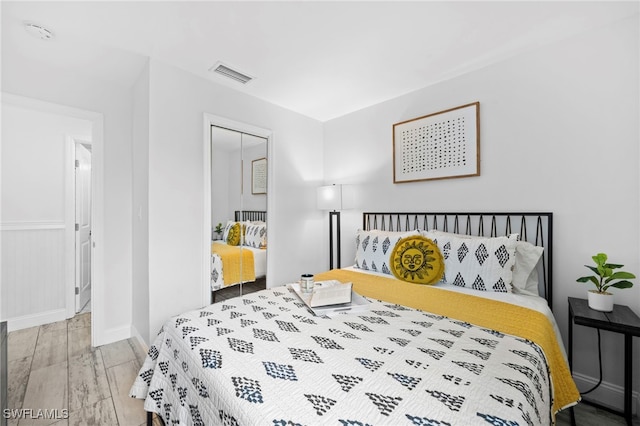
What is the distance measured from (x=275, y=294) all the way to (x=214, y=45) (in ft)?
6.34

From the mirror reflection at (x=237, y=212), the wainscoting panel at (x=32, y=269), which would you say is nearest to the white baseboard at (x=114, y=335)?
the mirror reflection at (x=237, y=212)

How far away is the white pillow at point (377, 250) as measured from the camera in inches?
97.3

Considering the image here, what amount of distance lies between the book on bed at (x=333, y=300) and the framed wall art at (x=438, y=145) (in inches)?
59.5

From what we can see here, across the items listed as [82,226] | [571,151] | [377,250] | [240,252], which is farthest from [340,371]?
[82,226]

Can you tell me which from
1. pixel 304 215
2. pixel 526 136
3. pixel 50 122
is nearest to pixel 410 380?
pixel 526 136

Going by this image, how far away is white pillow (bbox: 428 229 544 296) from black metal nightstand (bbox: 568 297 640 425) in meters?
0.30

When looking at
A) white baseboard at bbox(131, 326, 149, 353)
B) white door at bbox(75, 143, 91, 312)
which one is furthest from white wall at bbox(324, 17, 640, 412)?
white door at bbox(75, 143, 91, 312)

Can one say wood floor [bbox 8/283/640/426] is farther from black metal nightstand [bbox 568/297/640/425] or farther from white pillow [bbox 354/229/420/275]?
white pillow [bbox 354/229/420/275]

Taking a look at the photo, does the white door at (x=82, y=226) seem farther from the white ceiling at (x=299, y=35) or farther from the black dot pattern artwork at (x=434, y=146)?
the black dot pattern artwork at (x=434, y=146)

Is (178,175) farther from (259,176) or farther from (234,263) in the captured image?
(234,263)

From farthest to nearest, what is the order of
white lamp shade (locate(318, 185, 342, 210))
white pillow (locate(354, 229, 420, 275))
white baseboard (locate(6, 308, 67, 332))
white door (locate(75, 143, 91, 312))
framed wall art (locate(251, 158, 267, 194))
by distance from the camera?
white door (locate(75, 143, 91, 312)) → white lamp shade (locate(318, 185, 342, 210)) → framed wall art (locate(251, 158, 267, 194)) → white baseboard (locate(6, 308, 67, 332)) → white pillow (locate(354, 229, 420, 275))

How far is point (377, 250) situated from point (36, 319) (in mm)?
3740

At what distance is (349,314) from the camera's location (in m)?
1.63

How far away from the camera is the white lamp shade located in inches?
125
